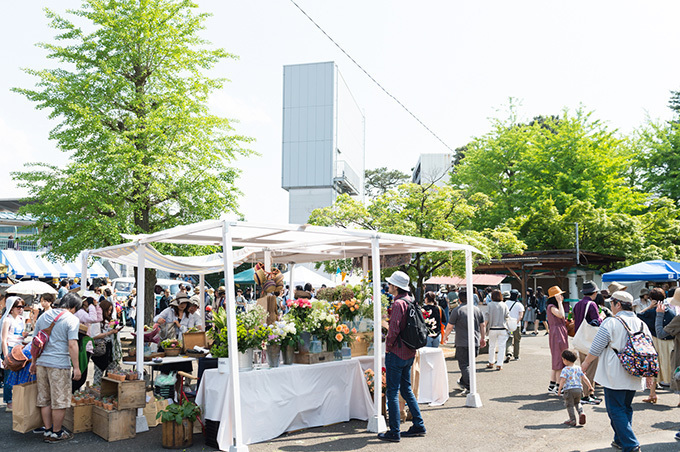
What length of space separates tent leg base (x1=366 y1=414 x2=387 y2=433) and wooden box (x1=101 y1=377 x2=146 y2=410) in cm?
291

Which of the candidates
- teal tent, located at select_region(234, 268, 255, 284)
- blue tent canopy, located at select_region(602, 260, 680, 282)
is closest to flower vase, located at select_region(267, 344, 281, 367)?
blue tent canopy, located at select_region(602, 260, 680, 282)

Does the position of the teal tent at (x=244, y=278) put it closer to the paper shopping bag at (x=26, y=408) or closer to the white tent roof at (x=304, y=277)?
the white tent roof at (x=304, y=277)

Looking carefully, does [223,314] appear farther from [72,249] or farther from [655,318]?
[72,249]

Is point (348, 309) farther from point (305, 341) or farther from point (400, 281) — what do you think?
point (400, 281)

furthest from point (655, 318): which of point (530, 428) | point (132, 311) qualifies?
point (132, 311)

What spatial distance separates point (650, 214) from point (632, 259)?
376cm

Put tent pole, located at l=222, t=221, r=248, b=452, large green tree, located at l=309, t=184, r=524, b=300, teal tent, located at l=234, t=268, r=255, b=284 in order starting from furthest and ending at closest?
teal tent, located at l=234, t=268, r=255, b=284, large green tree, located at l=309, t=184, r=524, b=300, tent pole, located at l=222, t=221, r=248, b=452

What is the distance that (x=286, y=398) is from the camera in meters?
6.92

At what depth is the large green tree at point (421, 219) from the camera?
54.4ft

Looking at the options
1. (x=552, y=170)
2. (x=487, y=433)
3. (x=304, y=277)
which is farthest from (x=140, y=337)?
(x=552, y=170)

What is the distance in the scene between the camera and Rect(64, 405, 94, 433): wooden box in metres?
7.03

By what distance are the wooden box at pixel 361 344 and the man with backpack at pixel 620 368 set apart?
3.21 metres

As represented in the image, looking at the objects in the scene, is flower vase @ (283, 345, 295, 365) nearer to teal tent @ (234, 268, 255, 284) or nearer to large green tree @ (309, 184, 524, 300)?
large green tree @ (309, 184, 524, 300)

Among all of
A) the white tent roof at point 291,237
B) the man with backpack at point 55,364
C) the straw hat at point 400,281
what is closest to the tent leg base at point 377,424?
the straw hat at point 400,281
